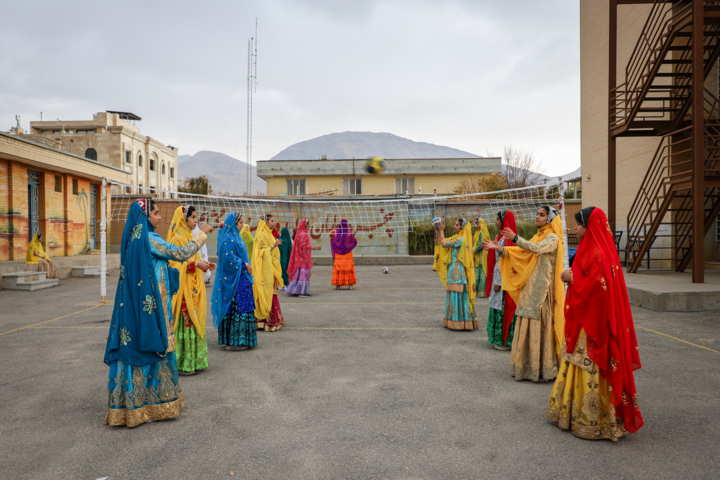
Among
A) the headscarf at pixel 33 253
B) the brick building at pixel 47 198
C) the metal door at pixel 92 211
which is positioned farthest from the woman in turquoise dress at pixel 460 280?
→ the metal door at pixel 92 211

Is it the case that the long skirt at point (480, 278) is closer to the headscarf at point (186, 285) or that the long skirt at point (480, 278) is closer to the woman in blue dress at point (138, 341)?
the headscarf at point (186, 285)

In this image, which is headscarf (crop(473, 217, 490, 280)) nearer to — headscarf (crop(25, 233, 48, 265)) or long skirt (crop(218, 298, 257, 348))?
long skirt (crop(218, 298, 257, 348))

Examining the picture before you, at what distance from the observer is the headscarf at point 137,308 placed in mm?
3322

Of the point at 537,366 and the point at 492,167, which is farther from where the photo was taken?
the point at 492,167

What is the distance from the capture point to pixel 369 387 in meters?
4.18

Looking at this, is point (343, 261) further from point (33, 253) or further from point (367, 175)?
point (367, 175)

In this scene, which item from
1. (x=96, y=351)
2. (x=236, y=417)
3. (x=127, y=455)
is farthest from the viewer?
(x=96, y=351)

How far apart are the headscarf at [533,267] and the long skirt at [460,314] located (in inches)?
75.4

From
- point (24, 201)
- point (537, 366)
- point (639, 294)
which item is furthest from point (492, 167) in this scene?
point (537, 366)

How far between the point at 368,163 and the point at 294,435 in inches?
1070

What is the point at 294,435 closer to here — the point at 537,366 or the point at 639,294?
the point at 537,366

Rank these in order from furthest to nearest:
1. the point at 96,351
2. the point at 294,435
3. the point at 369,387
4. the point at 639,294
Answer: the point at 639,294
the point at 96,351
the point at 369,387
the point at 294,435

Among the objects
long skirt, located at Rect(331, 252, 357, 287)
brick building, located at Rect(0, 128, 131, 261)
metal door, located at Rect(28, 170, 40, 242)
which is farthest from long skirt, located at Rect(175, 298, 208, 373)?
metal door, located at Rect(28, 170, 40, 242)

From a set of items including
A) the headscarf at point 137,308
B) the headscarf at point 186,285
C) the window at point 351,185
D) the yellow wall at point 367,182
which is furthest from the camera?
the window at point 351,185
